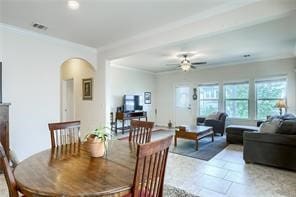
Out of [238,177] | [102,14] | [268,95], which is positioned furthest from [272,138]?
[102,14]

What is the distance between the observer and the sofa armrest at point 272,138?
11.0ft

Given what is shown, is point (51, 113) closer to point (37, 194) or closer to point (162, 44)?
point (162, 44)

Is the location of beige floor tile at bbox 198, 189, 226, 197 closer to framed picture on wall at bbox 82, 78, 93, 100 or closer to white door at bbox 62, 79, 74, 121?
framed picture on wall at bbox 82, 78, 93, 100

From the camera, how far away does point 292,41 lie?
Answer: 4.61 meters

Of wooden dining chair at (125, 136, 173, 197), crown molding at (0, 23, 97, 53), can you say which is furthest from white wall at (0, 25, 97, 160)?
wooden dining chair at (125, 136, 173, 197)

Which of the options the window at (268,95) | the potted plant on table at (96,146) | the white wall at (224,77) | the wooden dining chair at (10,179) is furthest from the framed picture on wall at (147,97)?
the wooden dining chair at (10,179)

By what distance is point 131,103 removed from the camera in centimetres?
786

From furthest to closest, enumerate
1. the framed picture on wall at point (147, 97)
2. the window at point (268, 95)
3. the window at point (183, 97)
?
the framed picture on wall at point (147, 97)
the window at point (183, 97)
the window at point (268, 95)

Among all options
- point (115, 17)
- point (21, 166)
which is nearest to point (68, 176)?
point (21, 166)

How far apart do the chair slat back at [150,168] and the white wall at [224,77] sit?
660 cm

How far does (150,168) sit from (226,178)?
237 centimetres

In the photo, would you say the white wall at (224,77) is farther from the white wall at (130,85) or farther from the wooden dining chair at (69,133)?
the wooden dining chair at (69,133)

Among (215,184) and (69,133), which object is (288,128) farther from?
(69,133)

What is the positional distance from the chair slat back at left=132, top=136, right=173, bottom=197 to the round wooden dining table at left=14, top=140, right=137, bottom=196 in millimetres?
84
